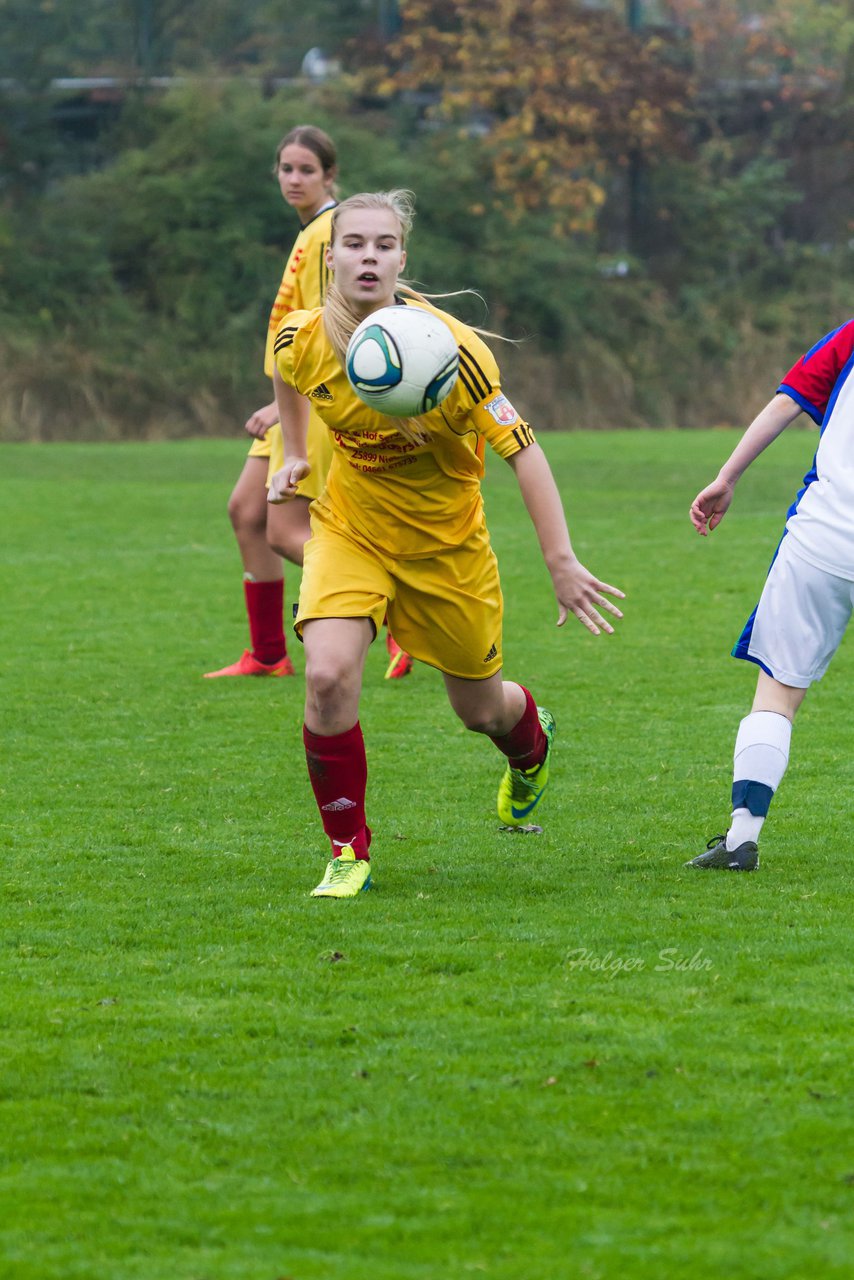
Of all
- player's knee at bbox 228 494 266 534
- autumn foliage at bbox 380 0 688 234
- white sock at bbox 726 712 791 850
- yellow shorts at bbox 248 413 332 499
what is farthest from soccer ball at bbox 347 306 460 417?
autumn foliage at bbox 380 0 688 234

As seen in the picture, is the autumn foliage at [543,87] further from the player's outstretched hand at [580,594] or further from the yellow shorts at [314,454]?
the player's outstretched hand at [580,594]

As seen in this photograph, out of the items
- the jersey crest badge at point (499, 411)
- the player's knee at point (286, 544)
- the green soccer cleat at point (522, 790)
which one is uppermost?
the jersey crest badge at point (499, 411)

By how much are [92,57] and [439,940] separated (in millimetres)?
38789

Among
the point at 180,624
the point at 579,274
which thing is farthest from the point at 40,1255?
the point at 579,274

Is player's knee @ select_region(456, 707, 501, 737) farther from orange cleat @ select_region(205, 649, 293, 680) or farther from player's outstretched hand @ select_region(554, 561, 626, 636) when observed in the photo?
orange cleat @ select_region(205, 649, 293, 680)

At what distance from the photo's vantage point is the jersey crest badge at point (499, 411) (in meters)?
5.03

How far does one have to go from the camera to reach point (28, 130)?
36375 mm

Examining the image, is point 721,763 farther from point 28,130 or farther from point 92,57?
point 92,57

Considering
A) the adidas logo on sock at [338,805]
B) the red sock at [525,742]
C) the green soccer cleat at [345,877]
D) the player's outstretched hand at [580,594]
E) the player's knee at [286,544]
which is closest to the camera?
the player's outstretched hand at [580,594]

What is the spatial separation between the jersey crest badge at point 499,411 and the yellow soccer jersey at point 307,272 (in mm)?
3107

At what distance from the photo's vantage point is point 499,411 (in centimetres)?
504

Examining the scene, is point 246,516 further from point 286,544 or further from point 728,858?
point 728,858

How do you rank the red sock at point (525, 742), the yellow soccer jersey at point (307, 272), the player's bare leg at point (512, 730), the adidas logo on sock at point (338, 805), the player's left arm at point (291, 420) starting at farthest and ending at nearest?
1. the yellow soccer jersey at point (307, 272)
2. the red sock at point (525, 742)
3. the player's left arm at point (291, 420)
4. the player's bare leg at point (512, 730)
5. the adidas logo on sock at point (338, 805)

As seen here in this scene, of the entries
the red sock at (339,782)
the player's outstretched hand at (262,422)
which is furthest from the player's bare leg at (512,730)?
the player's outstretched hand at (262,422)
